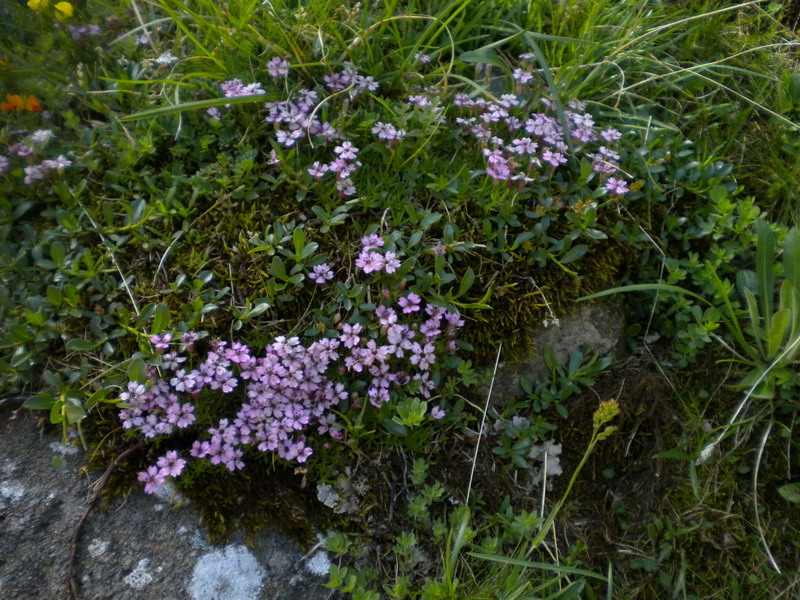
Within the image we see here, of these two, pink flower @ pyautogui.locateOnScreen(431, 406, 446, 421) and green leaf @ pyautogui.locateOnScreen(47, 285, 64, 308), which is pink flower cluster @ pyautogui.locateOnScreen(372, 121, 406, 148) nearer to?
pink flower @ pyautogui.locateOnScreen(431, 406, 446, 421)

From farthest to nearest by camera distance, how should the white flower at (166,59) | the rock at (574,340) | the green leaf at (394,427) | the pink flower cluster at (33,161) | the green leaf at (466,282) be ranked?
the white flower at (166,59), the rock at (574,340), the pink flower cluster at (33,161), the green leaf at (466,282), the green leaf at (394,427)

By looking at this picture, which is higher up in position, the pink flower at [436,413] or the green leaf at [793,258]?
the green leaf at [793,258]

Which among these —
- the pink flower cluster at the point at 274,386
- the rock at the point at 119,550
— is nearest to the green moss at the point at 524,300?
the pink flower cluster at the point at 274,386

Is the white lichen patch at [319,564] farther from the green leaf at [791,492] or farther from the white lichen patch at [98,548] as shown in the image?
the green leaf at [791,492]

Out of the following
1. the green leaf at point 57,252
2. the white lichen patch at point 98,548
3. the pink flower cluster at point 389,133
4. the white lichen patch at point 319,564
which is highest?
the pink flower cluster at point 389,133

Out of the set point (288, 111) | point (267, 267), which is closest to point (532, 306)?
point (267, 267)

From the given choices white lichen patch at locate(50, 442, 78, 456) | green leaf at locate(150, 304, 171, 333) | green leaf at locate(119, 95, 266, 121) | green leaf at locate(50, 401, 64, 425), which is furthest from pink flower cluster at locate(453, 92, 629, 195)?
white lichen patch at locate(50, 442, 78, 456)

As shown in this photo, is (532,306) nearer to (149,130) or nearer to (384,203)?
(384,203)
